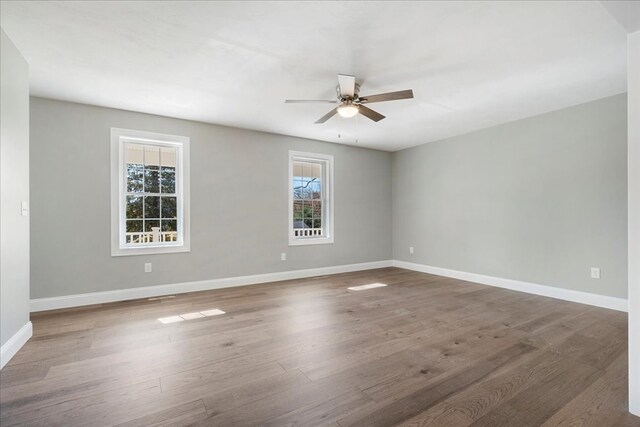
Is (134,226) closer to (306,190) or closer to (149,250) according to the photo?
(149,250)

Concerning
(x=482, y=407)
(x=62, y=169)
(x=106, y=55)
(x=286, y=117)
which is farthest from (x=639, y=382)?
(x=62, y=169)

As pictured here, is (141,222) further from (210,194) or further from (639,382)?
(639,382)

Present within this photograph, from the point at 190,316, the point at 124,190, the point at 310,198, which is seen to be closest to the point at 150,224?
the point at 124,190

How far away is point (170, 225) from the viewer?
4.52 m

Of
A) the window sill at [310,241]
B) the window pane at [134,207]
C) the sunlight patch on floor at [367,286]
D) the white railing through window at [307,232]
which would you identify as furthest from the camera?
the white railing through window at [307,232]

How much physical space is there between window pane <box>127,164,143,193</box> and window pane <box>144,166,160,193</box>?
0.24 feet

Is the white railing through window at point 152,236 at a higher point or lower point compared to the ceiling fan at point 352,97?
lower

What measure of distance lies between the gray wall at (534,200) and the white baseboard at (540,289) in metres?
0.07

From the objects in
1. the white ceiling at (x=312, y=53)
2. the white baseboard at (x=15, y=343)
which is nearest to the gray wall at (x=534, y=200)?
A: the white ceiling at (x=312, y=53)

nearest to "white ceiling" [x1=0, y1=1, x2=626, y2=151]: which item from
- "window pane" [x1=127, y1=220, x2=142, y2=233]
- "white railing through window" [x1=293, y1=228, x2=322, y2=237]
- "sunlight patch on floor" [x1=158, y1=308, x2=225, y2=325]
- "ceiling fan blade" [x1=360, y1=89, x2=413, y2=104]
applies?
"ceiling fan blade" [x1=360, y1=89, x2=413, y2=104]

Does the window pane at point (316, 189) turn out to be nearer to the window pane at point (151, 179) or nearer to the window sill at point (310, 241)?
the window sill at point (310, 241)

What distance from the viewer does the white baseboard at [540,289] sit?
12.1 ft

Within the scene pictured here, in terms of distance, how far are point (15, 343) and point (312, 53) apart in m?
3.52

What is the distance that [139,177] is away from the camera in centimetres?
432
